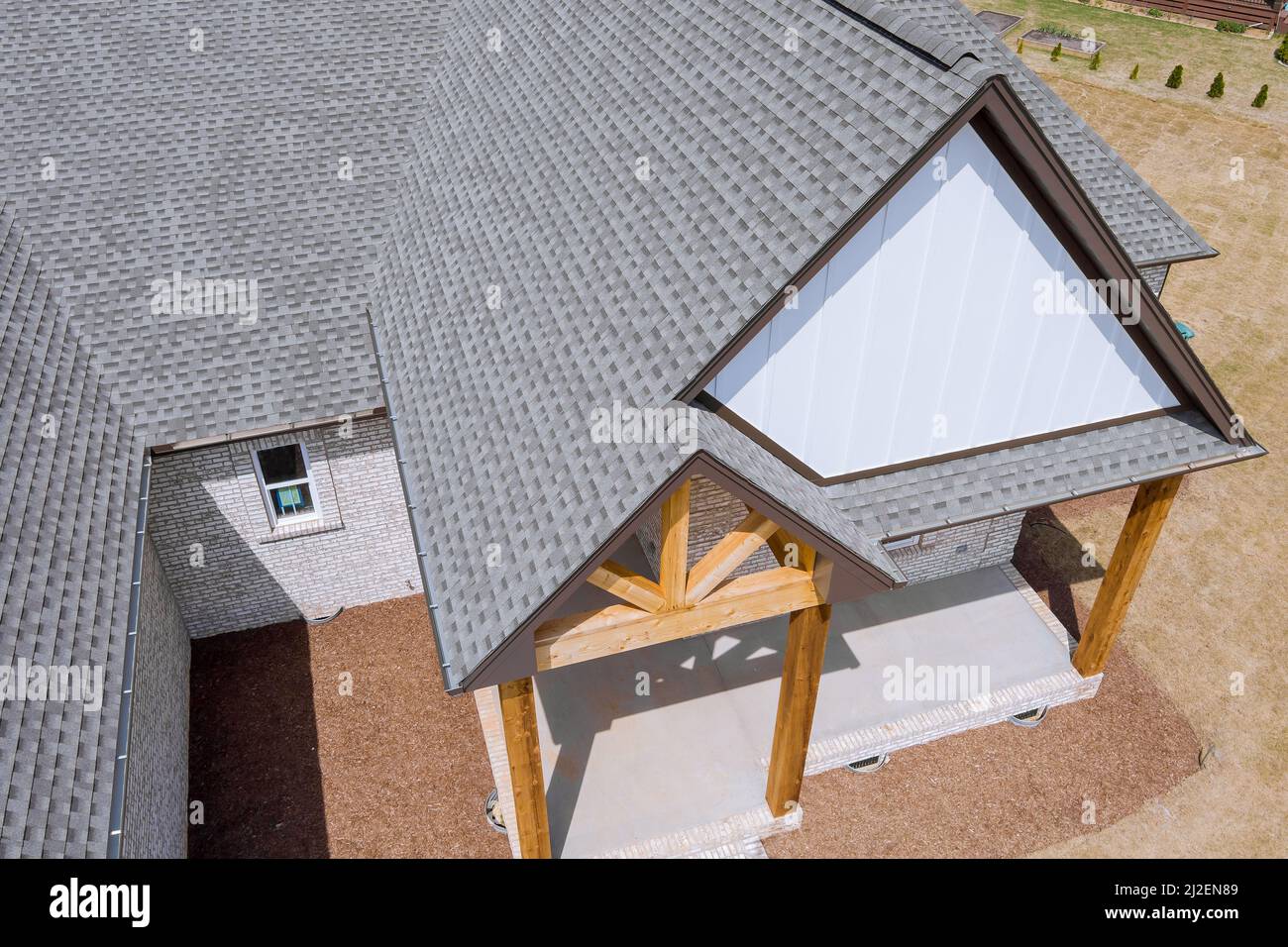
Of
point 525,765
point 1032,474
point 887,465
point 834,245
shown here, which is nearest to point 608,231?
point 834,245

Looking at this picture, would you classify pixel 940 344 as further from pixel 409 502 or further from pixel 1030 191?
pixel 409 502

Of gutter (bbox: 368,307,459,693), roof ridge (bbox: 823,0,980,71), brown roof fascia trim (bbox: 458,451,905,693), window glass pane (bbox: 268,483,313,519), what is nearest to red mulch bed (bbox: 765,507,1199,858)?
brown roof fascia trim (bbox: 458,451,905,693)

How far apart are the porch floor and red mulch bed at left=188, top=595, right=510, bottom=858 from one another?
824 millimetres

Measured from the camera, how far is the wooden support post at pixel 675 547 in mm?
10148

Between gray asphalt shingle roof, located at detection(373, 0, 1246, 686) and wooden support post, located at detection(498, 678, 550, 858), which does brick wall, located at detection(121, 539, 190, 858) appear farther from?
gray asphalt shingle roof, located at detection(373, 0, 1246, 686)

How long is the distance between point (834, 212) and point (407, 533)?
10.0 meters

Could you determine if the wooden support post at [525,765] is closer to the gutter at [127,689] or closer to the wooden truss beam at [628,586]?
the wooden truss beam at [628,586]

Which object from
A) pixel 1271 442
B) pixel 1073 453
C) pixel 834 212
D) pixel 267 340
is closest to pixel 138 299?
pixel 267 340

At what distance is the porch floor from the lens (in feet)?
46.3

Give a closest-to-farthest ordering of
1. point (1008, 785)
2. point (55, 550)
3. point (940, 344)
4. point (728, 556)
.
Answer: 1. point (728, 556)
2. point (940, 344)
3. point (55, 550)
4. point (1008, 785)

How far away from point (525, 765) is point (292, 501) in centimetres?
712

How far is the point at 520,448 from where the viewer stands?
37.0ft

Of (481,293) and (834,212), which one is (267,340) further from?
(834,212)

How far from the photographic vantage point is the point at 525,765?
38.1 ft
